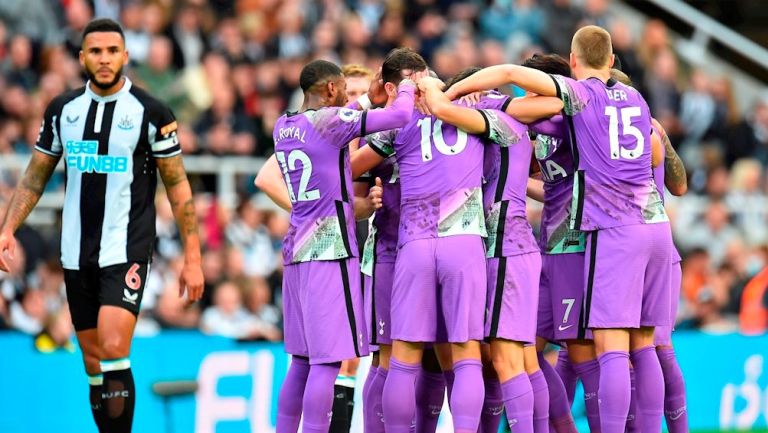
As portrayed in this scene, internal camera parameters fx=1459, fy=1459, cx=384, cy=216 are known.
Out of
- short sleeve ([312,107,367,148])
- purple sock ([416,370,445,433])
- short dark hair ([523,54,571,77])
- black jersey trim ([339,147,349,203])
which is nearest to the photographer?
short sleeve ([312,107,367,148])

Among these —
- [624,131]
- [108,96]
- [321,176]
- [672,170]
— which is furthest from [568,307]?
[108,96]

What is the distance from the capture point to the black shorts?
384 inches

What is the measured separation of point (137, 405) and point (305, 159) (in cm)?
390

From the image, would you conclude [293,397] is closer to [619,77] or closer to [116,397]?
[116,397]

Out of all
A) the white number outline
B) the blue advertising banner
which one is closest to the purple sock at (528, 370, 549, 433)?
the white number outline

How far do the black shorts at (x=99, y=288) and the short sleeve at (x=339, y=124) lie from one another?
5.26 feet

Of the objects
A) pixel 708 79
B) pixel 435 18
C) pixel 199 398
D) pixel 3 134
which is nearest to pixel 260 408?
pixel 199 398

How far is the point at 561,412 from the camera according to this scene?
10.0 m

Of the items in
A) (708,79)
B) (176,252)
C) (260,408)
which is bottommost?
(260,408)

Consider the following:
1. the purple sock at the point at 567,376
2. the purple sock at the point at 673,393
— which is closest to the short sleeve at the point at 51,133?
the purple sock at the point at 567,376

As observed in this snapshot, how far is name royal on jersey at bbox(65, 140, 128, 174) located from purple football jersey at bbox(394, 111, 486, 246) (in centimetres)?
198

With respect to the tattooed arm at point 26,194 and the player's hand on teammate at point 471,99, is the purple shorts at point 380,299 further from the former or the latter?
the tattooed arm at point 26,194

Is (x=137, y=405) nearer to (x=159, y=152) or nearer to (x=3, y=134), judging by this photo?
(x=159, y=152)

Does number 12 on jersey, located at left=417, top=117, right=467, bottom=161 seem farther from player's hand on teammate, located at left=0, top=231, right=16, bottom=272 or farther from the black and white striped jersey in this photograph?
player's hand on teammate, located at left=0, top=231, right=16, bottom=272
